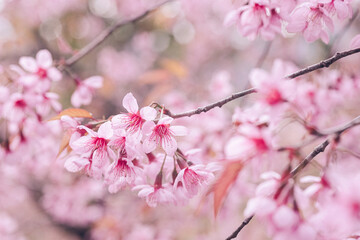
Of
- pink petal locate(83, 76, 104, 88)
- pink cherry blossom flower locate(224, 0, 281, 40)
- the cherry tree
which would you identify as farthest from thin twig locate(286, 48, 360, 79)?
pink petal locate(83, 76, 104, 88)

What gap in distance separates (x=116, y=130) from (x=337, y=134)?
516 mm

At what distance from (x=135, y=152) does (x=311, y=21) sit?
0.64m

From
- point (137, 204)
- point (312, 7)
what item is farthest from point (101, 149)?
point (137, 204)

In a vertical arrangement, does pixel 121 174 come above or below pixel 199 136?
above

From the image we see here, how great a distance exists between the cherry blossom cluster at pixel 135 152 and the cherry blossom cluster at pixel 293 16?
0.43 metres

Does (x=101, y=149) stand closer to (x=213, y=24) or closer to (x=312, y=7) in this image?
(x=312, y=7)

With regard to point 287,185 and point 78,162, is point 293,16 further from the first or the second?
point 78,162

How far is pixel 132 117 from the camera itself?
2.88ft

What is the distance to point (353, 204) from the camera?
492mm


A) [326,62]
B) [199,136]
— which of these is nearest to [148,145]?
[326,62]

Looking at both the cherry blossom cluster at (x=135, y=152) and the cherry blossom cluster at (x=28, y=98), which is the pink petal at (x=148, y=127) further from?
the cherry blossom cluster at (x=28, y=98)

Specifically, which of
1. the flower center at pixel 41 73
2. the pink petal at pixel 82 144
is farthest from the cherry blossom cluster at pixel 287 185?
the flower center at pixel 41 73

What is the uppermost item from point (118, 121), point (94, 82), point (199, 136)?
point (118, 121)

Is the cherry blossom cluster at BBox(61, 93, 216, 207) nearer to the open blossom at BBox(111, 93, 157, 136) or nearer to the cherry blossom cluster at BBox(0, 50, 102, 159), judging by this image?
the open blossom at BBox(111, 93, 157, 136)
